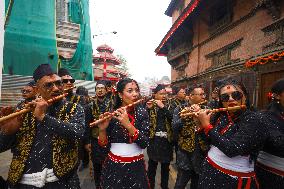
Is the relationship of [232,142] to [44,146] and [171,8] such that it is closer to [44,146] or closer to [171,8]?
[44,146]

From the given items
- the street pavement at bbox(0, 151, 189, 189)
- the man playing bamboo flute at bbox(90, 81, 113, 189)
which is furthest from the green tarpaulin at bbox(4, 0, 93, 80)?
the man playing bamboo flute at bbox(90, 81, 113, 189)

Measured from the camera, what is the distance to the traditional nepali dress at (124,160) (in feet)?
10.5

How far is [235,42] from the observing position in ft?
30.9

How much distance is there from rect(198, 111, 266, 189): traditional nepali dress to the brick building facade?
4178 millimetres

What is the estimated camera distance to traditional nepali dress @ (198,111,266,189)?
251 cm

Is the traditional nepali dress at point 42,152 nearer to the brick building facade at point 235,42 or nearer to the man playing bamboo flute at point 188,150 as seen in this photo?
the man playing bamboo flute at point 188,150

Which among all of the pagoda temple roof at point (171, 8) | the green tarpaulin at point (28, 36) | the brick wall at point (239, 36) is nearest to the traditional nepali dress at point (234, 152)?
the brick wall at point (239, 36)

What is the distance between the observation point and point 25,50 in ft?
30.3

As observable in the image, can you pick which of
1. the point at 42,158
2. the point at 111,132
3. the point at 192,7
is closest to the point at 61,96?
the point at 42,158

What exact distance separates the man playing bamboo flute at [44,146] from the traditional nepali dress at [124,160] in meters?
0.62

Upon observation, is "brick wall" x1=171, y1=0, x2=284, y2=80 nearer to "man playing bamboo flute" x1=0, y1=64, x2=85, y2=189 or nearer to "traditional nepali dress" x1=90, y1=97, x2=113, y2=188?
"traditional nepali dress" x1=90, y1=97, x2=113, y2=188

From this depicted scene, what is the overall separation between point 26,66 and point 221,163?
8.25 m

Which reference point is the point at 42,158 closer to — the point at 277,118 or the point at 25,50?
the point at 277,118

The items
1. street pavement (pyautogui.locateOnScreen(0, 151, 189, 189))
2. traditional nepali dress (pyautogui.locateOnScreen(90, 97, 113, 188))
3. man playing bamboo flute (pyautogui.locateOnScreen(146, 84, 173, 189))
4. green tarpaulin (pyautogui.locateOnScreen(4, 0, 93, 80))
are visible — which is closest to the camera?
traditional nepali dress (pyautogui.locateOnScreen(90, 97, 113, 188))
